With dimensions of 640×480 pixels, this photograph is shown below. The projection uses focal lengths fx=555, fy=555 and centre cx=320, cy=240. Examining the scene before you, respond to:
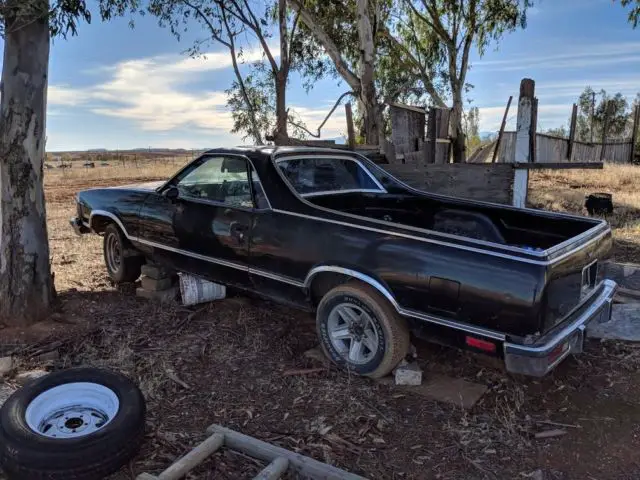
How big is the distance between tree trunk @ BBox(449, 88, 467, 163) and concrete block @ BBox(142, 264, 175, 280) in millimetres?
6303

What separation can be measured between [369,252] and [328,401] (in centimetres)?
106

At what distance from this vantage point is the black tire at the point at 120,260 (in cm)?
605

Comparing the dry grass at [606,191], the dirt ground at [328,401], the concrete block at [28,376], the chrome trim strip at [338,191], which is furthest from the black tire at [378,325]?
the dry grass at [606,191]

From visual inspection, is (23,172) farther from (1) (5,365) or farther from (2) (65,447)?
(2) (65,447)

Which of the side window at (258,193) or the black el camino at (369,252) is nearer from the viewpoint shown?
the black el camino at (369,252)

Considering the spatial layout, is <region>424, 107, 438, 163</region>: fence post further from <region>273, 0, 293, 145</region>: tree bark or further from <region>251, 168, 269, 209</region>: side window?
<region>273, 0, 293, 145</region>: tree bark

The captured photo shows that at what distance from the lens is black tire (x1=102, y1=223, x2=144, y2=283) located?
605 centimetres

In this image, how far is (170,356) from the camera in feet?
14.8

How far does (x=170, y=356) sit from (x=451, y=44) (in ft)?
53.1

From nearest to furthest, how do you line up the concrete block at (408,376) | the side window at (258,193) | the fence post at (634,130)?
the concrete block at (408,376) < the side window at (258,193) < the fence post at (634,130)

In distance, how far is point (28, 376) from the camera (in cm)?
411

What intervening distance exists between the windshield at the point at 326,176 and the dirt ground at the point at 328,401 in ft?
4.13

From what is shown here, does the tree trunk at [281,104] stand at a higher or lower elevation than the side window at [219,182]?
higher

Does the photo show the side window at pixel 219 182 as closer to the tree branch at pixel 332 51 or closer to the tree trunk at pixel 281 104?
the tree trunk at pixel 281 104
